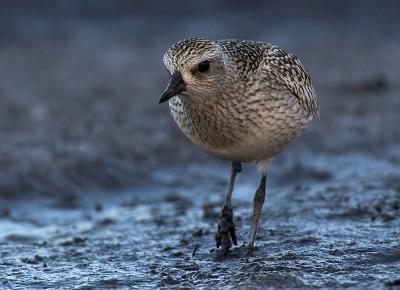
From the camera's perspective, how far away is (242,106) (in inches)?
285

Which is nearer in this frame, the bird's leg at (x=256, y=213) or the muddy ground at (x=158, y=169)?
the muddy ground at (x=158, y=169)

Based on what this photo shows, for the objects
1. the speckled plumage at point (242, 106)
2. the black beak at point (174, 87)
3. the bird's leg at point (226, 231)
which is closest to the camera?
the black beak at point (174, 87)

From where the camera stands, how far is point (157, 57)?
16391mm

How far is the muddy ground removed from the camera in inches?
282

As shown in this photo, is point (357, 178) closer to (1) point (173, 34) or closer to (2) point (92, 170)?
(2) point (92, 170)

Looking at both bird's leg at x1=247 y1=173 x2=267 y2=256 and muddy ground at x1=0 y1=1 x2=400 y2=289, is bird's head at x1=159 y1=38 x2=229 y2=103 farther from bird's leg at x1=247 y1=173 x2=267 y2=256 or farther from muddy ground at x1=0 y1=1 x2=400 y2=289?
muddy ground at x1=0 y1=1 x2=400 y2=289

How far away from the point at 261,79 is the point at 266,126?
17.0 inches

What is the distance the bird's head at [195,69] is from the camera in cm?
683

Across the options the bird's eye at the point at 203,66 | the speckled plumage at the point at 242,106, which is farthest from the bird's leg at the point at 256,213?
the bird's eye at the point at 203,66

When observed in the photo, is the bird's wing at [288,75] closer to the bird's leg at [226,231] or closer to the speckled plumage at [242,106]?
the speckled plumage at [242,106]

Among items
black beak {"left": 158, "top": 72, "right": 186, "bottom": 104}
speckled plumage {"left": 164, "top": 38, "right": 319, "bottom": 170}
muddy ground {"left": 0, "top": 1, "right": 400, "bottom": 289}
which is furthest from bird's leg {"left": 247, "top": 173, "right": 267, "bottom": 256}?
black beak {"left": 158, "top": 72, "right": 186, "bottom": 104}

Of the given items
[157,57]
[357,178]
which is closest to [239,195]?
[357,178]

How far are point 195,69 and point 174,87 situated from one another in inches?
11.5

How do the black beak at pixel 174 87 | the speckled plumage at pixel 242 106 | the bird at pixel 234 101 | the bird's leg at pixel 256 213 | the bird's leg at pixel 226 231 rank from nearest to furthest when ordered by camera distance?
Answer: the black beak at pixel 174 87 → the bird at pixel 234 101 → the speckled plumage at pixel 242 106 → the bird's leg at pixel 256 213 → the bird's leg at pixel 226 231
